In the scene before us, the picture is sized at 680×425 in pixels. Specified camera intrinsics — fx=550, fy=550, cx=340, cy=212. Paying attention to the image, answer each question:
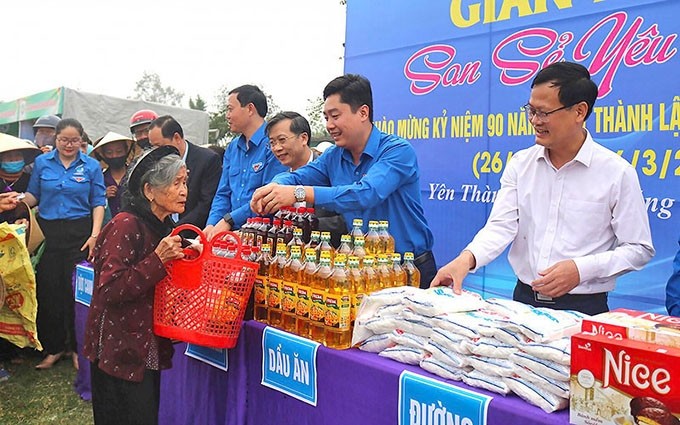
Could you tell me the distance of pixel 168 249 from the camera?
6.66 ft

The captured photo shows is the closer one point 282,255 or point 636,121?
point 282,255

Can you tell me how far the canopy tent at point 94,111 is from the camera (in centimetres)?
952

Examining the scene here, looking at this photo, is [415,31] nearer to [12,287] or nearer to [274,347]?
[274,347]

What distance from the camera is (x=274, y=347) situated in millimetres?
2047

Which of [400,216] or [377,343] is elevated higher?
[400,216]

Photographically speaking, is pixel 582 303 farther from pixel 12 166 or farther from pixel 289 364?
pixel 12 166

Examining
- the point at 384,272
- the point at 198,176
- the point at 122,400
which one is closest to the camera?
the point at 384,272

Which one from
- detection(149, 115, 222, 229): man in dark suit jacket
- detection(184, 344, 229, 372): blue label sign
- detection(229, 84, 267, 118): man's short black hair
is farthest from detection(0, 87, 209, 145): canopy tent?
detection(184, 344, 229, 372): blue label sign

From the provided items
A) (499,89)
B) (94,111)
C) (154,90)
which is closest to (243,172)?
(499,89)

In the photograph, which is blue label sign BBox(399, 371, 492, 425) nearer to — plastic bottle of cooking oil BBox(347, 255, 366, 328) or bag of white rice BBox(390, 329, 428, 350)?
bag of white rice BBox(390, 329, 428, 350)

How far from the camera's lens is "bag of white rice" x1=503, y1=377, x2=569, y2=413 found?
1.33 meters

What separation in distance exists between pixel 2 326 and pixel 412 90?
135 inches

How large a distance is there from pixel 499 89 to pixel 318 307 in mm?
2619

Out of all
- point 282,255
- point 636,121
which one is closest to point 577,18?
point 636,121
